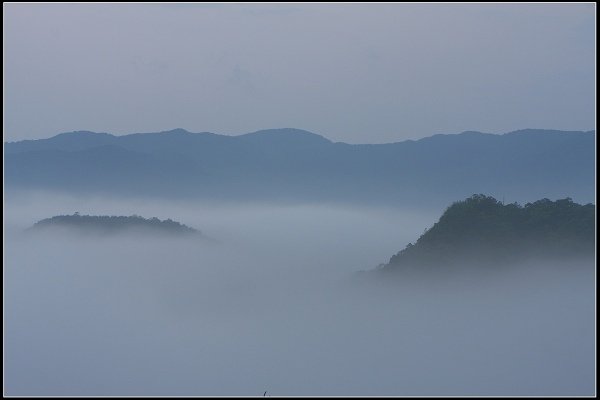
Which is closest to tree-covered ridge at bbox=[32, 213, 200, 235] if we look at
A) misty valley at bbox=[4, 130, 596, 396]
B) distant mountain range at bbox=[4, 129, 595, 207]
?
misty valley at bbox=[4, 130, 596, 396]

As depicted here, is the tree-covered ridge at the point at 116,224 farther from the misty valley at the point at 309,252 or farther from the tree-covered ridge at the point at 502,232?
the tree-covered ridge at the point at 502,232

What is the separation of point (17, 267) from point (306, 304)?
4498cm

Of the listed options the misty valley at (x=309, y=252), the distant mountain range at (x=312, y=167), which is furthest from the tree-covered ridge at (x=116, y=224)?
the distant mountain range at (x=312, y=167)

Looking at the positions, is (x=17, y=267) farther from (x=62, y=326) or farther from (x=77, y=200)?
(x=77, y=200)

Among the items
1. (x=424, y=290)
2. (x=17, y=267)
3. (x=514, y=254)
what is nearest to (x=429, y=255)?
(x=424, y=290)

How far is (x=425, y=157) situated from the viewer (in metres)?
164

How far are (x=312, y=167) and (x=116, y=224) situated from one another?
362 feet

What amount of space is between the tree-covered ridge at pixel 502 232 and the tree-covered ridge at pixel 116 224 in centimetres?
5122

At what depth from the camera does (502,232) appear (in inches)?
1598

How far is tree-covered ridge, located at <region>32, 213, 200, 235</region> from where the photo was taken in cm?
8756

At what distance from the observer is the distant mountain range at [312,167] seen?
140 m

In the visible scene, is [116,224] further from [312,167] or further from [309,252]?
[312,167]

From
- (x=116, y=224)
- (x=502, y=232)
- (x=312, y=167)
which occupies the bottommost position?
(x=502, y=232)

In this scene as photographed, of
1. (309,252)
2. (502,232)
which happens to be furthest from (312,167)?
(502,232)
